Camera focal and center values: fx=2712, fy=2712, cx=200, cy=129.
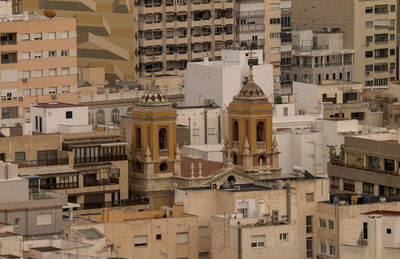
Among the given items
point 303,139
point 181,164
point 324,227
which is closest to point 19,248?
point 324,227

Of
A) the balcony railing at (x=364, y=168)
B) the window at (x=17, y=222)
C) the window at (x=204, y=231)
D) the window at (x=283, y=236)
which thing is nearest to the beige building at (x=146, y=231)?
the window at (x=204, y=231)

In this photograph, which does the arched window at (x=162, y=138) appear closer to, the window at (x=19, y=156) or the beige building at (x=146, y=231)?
the window at (x=19, y=156)

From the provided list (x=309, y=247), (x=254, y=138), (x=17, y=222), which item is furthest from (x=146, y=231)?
(x=254, y=138)

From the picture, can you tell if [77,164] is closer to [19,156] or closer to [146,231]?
[19,156]

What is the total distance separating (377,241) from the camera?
503ft

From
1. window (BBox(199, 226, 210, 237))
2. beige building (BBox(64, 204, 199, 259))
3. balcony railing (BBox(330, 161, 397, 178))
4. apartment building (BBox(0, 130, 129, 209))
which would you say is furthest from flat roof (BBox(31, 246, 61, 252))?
A: balcony railing (BBox(330, 161, 397, 178))

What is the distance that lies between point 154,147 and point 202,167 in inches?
147

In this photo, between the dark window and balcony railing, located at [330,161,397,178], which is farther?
balcony railing, located at [330,161,397,178]

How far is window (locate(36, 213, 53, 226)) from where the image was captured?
525 ft

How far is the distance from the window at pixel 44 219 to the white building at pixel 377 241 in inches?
701

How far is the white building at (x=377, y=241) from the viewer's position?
503 ft

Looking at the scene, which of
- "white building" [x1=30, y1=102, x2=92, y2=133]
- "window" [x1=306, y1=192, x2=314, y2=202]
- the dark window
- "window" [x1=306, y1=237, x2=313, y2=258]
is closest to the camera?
the dark window

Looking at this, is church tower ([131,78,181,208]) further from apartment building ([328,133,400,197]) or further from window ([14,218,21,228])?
window ([14,218,21,228])

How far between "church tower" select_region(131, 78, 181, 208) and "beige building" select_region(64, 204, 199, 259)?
13488mm
